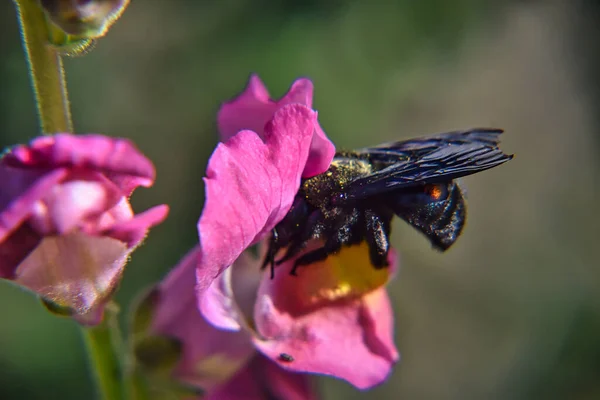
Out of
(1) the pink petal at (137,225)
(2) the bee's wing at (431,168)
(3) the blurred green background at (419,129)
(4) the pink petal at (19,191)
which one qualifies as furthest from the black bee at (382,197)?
(3) the blurred green background at (419,129)

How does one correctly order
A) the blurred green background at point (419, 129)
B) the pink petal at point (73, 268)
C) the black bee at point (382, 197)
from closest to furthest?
the pink petal at point (73, 268) → the black bee at point (382, 197) → the blurred green background at point (419, 129)

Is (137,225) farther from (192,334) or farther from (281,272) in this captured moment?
(192,334)

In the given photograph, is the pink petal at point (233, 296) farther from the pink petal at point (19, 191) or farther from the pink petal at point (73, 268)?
the pink petal at point (19, 191)

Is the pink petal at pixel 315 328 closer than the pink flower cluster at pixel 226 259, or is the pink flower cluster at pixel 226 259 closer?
the pink flower cluster at pixel 226 259

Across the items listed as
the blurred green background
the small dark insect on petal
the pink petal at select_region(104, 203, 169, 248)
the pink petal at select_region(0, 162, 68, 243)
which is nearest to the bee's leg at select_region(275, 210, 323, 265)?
the small dark insect on petal

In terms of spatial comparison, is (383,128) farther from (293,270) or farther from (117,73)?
(293,270)

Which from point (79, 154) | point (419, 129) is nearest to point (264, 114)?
point (79, 154)

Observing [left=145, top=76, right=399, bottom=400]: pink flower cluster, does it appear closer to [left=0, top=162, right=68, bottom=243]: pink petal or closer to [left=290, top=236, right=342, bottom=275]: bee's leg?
[left=290, top=236, right=342, bottom=275]: bee's leg
